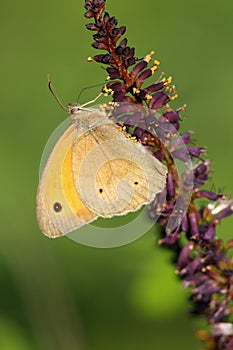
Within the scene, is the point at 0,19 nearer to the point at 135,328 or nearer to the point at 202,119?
the point at 202,119

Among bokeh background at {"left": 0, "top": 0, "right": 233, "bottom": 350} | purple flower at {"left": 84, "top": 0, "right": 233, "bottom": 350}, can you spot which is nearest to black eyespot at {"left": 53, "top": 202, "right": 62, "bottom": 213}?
bokeh background at {"left": 0, "top": 0, "right": 233, "bottom": 350}

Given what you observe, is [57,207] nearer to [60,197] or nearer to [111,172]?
[60,197]

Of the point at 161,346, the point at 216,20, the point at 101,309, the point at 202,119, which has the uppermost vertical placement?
the point at 216,20

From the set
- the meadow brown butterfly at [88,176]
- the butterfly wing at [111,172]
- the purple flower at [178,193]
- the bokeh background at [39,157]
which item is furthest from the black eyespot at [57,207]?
the purple flower at [178,193]

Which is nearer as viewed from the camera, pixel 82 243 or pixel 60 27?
pixel 82 243

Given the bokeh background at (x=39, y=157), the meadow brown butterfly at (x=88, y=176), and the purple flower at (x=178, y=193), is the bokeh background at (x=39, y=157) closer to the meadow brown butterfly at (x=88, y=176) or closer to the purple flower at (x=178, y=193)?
the meadow brown butterfly at (x=88, y=176)

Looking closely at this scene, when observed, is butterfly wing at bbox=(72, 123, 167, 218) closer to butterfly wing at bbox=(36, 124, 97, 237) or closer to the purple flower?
butterfly wing at bbox=(36, 124, 97, 237)

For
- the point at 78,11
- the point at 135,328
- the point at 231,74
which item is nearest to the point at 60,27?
the point at 78,11
